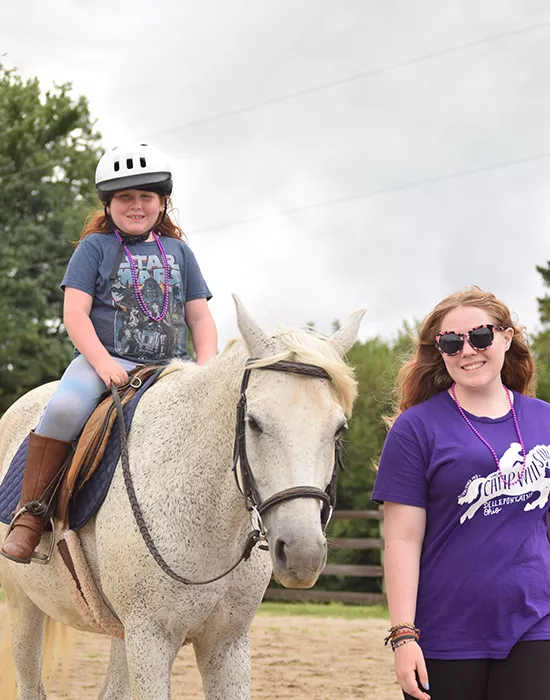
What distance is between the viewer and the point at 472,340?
2.93 m

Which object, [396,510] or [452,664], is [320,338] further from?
[452,664]

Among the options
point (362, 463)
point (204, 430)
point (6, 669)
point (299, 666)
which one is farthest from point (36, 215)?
point (204, 430)

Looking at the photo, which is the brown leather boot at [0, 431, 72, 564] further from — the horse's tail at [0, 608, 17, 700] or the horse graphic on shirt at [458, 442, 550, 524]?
the horse graphic on shirt at [458, 442, 550, 524]

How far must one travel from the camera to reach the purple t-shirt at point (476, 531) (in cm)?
276

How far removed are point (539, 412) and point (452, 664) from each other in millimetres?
835

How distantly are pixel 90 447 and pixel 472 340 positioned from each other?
181 cm

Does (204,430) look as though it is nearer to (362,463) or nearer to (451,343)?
(451,343)

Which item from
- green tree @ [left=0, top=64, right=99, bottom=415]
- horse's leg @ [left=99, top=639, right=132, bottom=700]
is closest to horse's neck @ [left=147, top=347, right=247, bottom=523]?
horse's leg @ [left=99, top=639, right=132, bottom=700]

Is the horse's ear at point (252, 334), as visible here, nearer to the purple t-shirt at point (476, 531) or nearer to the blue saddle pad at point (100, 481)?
the purple t-shirt at point (476, 531)

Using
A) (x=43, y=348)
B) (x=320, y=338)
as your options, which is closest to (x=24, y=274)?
(x=43, y=348)

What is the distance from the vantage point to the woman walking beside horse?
2.74 metres

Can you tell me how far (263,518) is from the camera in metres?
3.01

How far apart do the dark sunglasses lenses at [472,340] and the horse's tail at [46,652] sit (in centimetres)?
371

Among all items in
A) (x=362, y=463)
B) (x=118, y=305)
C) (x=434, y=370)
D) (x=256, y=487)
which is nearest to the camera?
(x=256, y=487)
